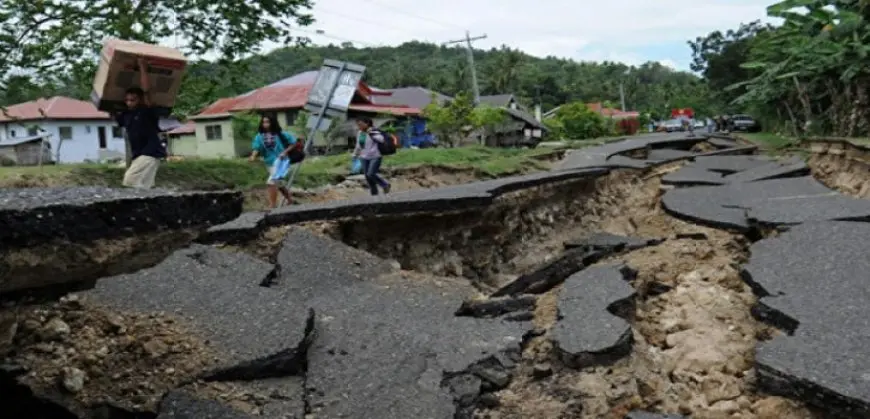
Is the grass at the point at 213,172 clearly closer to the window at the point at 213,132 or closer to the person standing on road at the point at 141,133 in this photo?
the person standing on road at the point at 141,133

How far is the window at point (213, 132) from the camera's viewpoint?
38562mm

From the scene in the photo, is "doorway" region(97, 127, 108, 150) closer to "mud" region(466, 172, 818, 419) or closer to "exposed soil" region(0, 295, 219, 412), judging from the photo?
"exposed soil" region(0, 295, 219, 412)

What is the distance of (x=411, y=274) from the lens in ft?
18.1

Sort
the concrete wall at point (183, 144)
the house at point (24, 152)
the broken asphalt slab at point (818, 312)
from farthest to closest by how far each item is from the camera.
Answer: the concrete wall at point (183, 144)
the house at point (24, 152)
the broken asphalt slab at point (818, 312)

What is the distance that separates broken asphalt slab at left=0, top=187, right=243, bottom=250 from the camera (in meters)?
2.40

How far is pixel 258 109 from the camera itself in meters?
34.5

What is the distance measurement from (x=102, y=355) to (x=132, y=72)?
2709mm

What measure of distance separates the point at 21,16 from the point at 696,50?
6507 centimetres

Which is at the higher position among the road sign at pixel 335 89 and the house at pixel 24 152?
the road sign at pixel 335 89

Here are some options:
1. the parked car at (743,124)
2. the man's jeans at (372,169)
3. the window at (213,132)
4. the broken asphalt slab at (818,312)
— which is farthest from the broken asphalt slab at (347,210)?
the window at (213,132)

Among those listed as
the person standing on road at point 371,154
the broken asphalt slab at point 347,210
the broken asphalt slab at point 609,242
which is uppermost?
the person standing on road at point 371,154

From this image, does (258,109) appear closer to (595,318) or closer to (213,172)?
(213,172)

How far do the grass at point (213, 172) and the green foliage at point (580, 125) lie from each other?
90.3 feet

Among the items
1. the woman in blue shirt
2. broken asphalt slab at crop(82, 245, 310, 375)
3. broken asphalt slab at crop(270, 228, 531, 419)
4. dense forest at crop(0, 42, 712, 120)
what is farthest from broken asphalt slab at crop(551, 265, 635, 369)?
dense forest at crop(0, 42, 712, 120)
